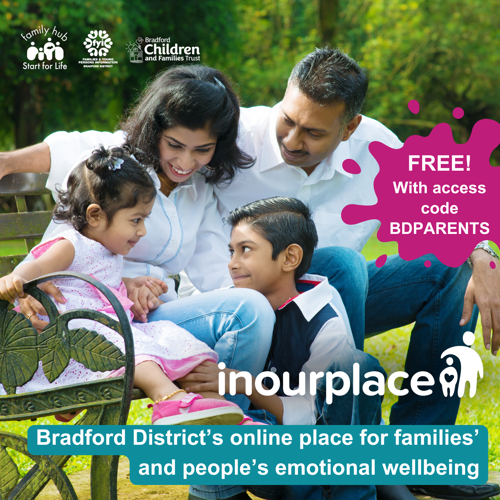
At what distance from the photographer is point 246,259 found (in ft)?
7.00

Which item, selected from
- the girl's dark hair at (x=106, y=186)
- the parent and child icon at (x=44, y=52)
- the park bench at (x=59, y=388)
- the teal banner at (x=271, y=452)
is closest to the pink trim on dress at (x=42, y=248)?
the girl's dark hair at (x=106, y=186)

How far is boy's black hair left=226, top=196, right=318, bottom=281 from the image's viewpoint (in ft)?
7.03

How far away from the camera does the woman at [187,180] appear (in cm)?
191

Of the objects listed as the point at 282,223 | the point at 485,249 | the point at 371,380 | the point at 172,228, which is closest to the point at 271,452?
the point at 371,380

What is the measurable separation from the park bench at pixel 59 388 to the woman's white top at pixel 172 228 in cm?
54

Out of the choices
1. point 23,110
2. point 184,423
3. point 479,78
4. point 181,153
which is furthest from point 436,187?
point 479,78

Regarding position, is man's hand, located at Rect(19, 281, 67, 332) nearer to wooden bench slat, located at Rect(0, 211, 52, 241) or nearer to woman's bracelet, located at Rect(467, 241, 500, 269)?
wooden bench slat, located at Rect(0, 211, 52, 241)

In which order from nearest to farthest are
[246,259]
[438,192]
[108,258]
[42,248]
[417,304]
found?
[42,248]
[108,258]
[246,259]
[417,304]
[438,192]

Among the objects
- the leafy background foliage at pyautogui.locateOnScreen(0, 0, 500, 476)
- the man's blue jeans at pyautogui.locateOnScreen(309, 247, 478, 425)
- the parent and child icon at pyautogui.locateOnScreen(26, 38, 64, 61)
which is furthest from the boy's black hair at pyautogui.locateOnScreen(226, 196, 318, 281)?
the parent and child icon at pyautogui.locateOnScreen(26, 38, 64, 61)

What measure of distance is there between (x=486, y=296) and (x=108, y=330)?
1255 millimetres

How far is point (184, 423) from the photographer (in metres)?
1.56

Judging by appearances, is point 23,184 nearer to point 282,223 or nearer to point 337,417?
point 282,223

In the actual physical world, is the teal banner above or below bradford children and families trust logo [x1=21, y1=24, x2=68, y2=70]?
below

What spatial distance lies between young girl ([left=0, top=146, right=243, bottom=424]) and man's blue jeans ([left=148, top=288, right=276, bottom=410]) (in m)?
0.06
